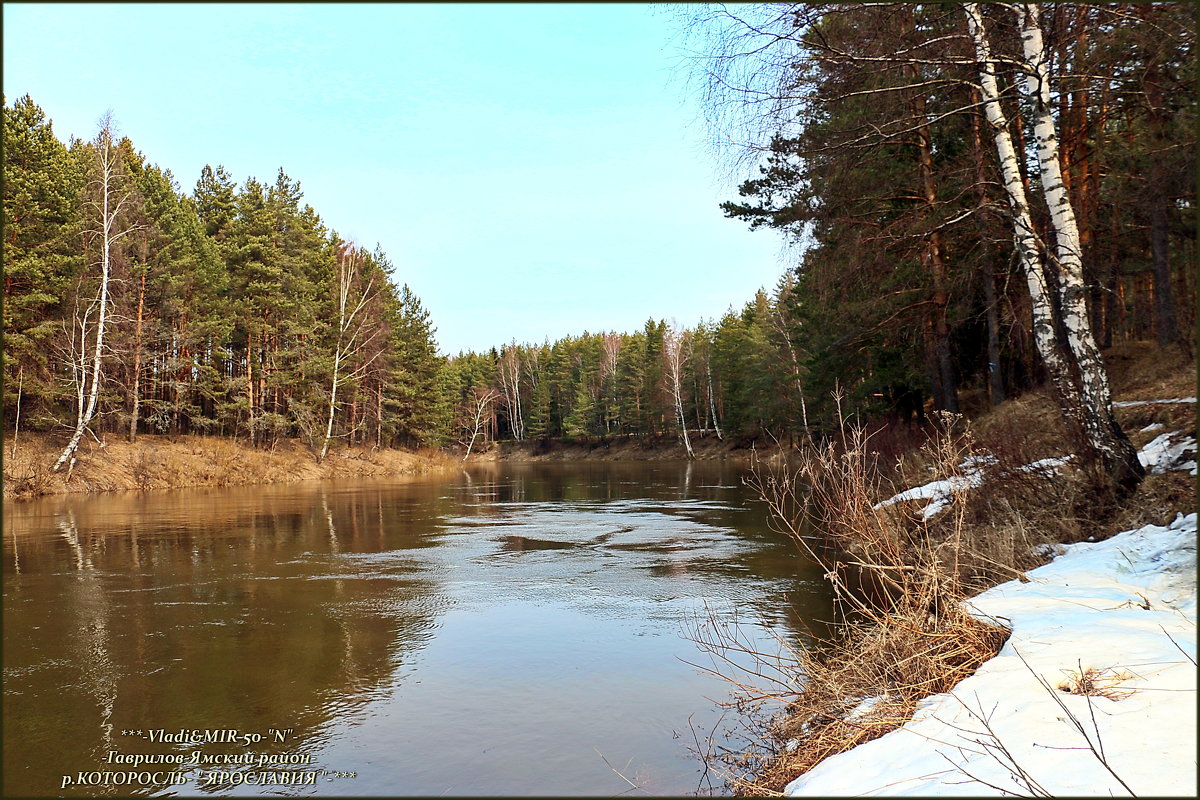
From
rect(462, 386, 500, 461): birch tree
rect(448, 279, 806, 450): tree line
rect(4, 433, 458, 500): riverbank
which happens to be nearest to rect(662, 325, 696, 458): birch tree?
rect(448, 279, 806, 450): tree line

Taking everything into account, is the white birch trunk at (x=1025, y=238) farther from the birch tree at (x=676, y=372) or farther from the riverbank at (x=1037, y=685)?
the birch tree at (x=676, y=372)

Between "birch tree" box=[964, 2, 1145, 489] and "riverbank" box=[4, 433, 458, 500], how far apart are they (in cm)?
2472

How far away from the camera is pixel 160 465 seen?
27.8 meters

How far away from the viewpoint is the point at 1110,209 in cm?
1645

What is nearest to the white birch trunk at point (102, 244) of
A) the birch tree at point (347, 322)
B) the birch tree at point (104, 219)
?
the birch tree at point (104, 219)

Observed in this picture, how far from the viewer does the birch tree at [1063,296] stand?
7.12m

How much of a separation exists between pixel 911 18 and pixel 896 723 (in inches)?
256

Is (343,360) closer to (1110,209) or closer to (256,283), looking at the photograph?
(256,283)

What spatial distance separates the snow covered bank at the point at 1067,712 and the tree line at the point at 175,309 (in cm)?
2700

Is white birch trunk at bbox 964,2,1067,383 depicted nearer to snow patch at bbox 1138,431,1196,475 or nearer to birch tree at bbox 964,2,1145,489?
birch tree at bbox 964,2,1145,489

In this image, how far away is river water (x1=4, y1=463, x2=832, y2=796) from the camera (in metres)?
4.59

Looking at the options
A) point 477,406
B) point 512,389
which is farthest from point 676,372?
point 512,389

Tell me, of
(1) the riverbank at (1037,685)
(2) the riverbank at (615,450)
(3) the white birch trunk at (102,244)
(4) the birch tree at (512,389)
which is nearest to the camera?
(1) the riverbank at (1037,685)

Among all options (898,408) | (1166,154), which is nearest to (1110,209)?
(1166,154)
